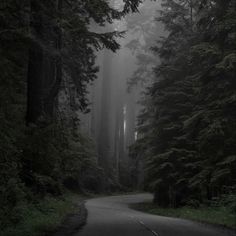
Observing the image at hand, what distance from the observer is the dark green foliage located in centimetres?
1836

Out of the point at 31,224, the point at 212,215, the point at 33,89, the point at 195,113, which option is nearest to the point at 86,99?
the point at 195,113

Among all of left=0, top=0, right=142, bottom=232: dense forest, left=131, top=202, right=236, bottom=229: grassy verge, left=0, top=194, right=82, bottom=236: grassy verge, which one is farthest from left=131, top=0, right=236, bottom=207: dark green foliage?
left=0, top=194, right=82, bottom=236: grassy verge

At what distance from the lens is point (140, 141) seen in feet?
97.7

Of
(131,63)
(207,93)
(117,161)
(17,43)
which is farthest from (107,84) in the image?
(17,43)

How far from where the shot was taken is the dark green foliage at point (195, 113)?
18.4 m

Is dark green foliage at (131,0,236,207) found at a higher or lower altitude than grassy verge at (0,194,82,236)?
higher

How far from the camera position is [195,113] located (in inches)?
813

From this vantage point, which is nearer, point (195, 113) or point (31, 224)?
point (31, 224)

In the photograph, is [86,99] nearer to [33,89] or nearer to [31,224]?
[33,89]

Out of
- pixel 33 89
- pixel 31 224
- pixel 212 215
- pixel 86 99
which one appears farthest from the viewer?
pixel 86 99

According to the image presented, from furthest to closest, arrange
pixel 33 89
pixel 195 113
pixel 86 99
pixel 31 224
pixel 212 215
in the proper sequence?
pixel 86 99, pixel 195 113, pixel 212 215, pixel 33 89, pixel 31 224

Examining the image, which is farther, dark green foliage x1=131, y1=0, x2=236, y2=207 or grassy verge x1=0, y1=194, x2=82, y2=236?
dark green foliage x1=131, y1=0, x2=236, y2=207

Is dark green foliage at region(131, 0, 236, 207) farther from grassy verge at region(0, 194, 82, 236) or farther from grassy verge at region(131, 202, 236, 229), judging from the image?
grassy verge at region(0, 194, 82, 236)

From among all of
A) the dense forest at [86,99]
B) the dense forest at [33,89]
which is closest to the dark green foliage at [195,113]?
the dense forest at [86,99]
